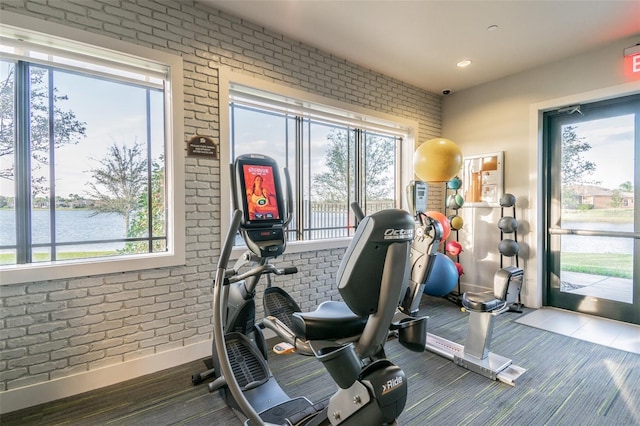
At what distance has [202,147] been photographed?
9.43ft

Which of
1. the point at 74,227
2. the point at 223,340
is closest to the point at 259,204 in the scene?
the point at 223,340

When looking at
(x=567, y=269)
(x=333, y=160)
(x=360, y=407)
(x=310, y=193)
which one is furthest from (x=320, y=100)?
(x=567, y=269)

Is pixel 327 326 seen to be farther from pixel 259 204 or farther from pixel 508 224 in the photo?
pixel 508 224

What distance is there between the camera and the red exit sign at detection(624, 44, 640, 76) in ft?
11.0

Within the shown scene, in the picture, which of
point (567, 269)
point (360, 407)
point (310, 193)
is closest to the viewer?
point (360, 407)

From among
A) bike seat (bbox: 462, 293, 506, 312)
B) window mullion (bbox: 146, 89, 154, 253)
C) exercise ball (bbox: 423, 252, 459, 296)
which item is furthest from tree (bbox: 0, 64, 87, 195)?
exercise ball (bbox: 423, 252, 459, 296)

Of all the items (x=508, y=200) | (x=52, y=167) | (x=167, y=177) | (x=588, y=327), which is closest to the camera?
(x=52, y=167)

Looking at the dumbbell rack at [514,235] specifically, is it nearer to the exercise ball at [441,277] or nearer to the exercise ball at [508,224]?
the exercise ball at [508,224]

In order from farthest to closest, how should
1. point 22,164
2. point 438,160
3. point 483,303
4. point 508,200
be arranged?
point 508,200 < point 438,160 < point 483,303 < point 22,164

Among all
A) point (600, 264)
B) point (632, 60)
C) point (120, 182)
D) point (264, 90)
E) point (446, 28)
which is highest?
point (446, 28)

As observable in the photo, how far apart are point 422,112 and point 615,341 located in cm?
366

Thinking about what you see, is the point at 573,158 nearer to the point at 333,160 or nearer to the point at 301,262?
the point at 333,160

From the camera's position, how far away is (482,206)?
4.63m

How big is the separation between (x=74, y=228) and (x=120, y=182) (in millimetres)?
494
